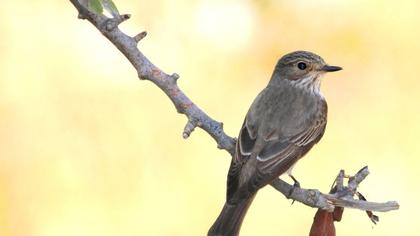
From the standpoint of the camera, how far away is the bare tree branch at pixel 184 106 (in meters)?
Result: 3.59

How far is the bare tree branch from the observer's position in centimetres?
359

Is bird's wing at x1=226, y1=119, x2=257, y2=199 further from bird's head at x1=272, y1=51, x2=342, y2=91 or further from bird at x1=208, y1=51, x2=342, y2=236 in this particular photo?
→ bird's head at x1=272, y1=51, x2=342, y2=91

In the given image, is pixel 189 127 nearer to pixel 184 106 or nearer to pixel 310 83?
pixel 184 106

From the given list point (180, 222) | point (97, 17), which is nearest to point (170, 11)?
point (180, 222)

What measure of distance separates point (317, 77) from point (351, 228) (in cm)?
168

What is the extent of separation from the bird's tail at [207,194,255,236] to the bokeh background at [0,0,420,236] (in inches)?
74.8

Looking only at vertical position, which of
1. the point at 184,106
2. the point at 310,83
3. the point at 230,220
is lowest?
the point at 230,220

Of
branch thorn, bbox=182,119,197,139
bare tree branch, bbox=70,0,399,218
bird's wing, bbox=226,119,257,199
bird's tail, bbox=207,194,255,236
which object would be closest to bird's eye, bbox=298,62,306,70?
bird's wing, bbox=226,119,257,199

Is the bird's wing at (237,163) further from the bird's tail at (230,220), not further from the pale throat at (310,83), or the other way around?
the pale throat at (310,83)

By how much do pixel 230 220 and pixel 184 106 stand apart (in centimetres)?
77

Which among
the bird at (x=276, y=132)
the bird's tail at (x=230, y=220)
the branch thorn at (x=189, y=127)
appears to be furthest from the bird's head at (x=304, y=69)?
the branch thorn at (x=189, y=127)

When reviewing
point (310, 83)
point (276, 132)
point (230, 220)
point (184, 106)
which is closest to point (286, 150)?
point (276, 132)

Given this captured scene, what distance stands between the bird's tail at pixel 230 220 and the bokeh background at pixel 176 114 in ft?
6.23

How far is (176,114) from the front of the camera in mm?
6980
